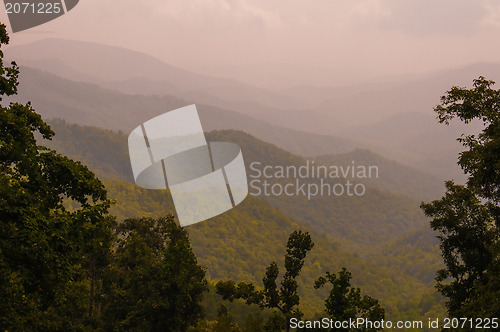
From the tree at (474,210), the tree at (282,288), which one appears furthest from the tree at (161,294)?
the tree at (474,210)

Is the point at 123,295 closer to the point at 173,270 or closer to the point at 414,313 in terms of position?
the point at 173,270

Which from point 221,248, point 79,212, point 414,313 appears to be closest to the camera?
point 79,212

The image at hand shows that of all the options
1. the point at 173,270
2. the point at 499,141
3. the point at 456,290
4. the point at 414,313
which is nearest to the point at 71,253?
the point at 173,270

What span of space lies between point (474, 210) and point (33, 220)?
16.4m

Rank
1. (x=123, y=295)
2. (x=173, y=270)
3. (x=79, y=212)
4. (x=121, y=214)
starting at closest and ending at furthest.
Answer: (x=79, y=212)
(x=173, y=270)
(x=123, y=295)
(x=121, y=214)

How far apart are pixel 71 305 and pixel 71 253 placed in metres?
11.3

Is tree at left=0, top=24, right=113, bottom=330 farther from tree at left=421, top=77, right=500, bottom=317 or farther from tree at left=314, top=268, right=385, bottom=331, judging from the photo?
tree at left=421, top=77, right=500, bottom=317

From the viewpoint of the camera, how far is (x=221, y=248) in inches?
6073

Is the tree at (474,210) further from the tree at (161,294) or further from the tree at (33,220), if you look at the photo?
the tree at (161,294)

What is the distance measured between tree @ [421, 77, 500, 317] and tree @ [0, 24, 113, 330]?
36.2ft

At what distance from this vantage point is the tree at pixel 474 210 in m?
13.8

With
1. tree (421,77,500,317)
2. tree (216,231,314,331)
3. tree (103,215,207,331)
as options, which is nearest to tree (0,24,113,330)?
tree (216,231,314,331)

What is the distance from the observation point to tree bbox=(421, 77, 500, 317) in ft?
45.3

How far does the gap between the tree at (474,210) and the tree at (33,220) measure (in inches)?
434
